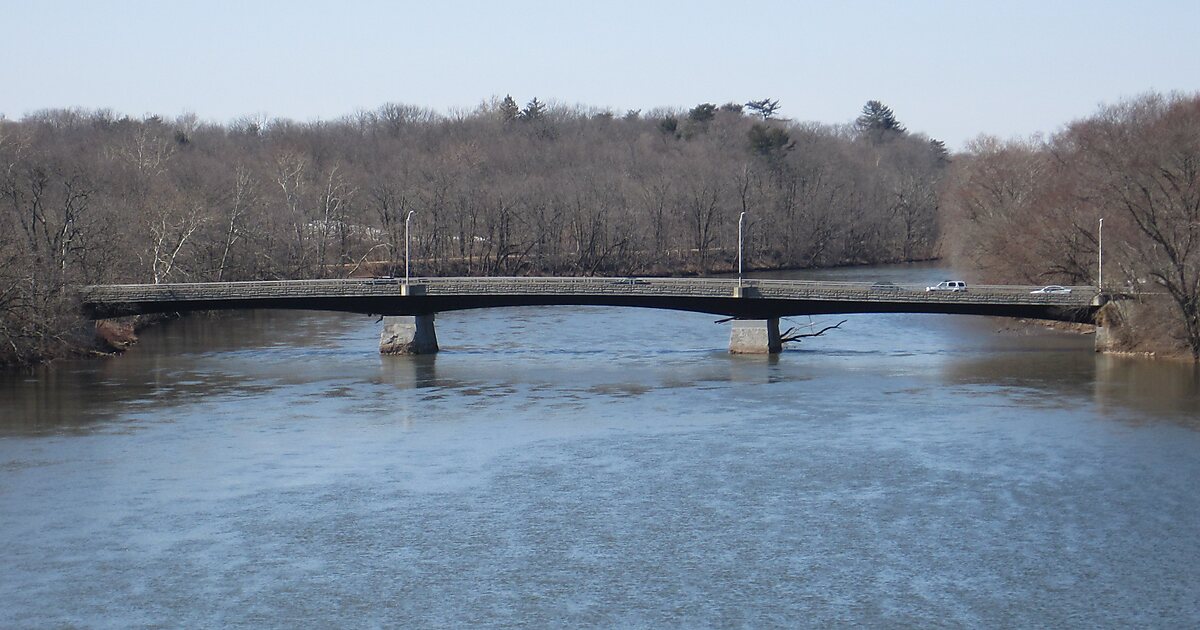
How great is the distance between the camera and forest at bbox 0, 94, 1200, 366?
68.1 m

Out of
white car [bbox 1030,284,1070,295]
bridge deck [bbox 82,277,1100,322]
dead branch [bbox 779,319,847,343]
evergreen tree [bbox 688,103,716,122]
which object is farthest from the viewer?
evergreen tree [bbox 688,103,716,122]

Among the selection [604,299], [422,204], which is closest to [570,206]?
[422,204]

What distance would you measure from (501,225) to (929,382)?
7358 cm

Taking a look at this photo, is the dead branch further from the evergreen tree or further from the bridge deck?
the evergreen tree

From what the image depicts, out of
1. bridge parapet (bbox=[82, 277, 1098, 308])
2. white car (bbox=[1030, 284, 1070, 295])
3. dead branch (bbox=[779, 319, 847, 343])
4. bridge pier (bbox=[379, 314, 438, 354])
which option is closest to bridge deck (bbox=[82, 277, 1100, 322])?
bridge parapet (bbox=[82, 277, 1098, 308])

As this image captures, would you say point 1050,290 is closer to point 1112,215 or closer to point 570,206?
point 1112,215

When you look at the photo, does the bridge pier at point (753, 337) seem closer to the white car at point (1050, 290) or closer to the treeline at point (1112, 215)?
the white car at point (1050, 290)

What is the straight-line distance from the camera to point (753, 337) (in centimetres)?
7125

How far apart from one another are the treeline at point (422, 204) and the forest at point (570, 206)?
274 millimetres

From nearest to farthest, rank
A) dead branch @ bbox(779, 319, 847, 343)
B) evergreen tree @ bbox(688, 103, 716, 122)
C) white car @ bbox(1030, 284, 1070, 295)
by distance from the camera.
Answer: white car @ bbox(1030, 284, 1070, 295), dead branch @ bbox(779, 319, 847, 343), evergreen tree @ bbox(688, 103, 716, 122)

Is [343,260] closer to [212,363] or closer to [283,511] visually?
[212,363]

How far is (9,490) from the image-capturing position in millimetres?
39719

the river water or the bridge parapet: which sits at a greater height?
the bridge parapet

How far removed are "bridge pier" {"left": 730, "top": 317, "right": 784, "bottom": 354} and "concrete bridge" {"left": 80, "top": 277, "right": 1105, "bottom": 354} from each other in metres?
0.05
